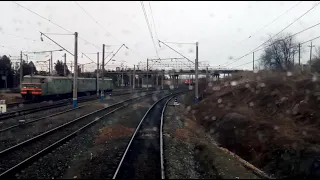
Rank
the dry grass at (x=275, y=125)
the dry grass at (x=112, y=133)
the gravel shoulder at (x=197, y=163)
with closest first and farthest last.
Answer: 1. the gravel shoulder at (x=197, y=163)
2. the dry grass at (x=275, y=125)
3. the dry grass at (x=112, y=133)

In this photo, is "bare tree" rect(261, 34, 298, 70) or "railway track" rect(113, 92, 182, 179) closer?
"railway track" rect(113, 92, 182, 179)

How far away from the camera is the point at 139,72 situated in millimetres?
102438

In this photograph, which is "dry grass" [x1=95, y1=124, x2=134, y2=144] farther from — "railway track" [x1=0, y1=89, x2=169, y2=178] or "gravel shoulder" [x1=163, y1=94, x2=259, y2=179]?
"gravel shoulder" [x1=163, y1=94, x2=259, y2=179]

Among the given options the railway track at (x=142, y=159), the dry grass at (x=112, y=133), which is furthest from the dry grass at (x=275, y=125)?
the dry grass at (x=112, y=133)

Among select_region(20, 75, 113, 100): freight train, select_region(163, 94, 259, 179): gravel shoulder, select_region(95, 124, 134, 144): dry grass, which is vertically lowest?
select_region(163, 94, 259, 179): gravel shoulder

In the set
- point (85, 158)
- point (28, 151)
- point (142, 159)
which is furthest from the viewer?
point (28, 151)

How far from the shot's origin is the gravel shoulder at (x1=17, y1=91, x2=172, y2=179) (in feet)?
31.8

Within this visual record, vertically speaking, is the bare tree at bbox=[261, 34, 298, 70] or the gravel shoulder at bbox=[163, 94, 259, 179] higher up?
the bare tree at bbox=[261, 34, 298, 70]

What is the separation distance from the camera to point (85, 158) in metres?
11.7

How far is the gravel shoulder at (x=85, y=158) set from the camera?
9.68 meters

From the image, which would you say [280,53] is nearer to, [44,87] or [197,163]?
[44,87]

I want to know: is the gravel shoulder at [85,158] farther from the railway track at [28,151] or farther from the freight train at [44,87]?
the freight train at [44,87]

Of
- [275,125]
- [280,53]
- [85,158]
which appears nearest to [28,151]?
[85,158]

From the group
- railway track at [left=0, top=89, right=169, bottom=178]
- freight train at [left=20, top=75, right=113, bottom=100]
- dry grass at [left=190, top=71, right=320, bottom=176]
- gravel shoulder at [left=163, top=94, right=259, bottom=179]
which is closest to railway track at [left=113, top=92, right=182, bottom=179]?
gravel shoulder at [left=163, top=94, right=259, bottom=179]
